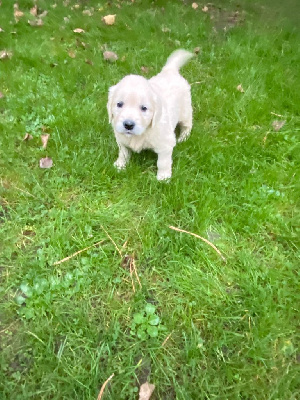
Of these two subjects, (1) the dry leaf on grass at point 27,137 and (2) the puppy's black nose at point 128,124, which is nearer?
(2) the puppy's black nose at point 128,124

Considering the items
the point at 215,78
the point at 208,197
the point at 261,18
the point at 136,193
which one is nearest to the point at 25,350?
the point at 136,193

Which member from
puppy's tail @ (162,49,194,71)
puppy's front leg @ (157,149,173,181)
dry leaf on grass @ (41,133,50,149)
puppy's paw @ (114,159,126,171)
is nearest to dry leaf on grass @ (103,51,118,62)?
puppy's tail @ (162,49,194,71)

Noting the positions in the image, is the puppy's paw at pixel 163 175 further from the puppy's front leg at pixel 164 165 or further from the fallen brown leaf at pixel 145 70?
the fallen brown leaf at pixel 145 70

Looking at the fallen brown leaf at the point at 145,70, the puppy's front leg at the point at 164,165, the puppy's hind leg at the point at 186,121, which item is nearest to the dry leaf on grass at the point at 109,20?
the fallen brown leaf at the point at 145,70

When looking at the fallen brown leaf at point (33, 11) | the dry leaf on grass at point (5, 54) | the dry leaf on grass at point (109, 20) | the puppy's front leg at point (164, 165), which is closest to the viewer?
the puppy's front leg at point (164, 165)

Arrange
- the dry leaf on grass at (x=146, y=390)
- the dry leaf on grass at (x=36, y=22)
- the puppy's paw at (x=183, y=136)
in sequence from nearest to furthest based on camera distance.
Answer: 1. the dry leaf on grass at (x=146, y=390)
2. the puppy's paw at (x=183, y=136)
3. the dry leaf on grass at (x=36, y=22)

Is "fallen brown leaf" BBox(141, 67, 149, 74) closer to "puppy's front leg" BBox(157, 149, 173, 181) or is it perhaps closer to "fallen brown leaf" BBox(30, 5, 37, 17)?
"puppy's front leg" BBox(157, 149, 173, 181)

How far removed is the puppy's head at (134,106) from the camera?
1979mm

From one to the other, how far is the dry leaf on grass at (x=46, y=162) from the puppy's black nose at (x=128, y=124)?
0.79 meters

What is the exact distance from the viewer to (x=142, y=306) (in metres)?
1.78

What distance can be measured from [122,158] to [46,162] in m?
0.58

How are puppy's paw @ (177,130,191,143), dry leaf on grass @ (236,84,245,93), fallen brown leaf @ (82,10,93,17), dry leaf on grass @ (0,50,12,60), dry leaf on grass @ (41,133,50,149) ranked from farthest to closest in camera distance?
fallen brown leaf @ (82,10,93,17) < dry leaf on grass @ (0,50,12,60) < dry leaf on grass @ (236,84,245,93) < puppy's paw @ (177,130,191,143) < dry leaf on grass @ (41,133,50,149)

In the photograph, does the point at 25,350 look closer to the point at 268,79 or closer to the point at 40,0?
the point at 268,79

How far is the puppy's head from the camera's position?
1979 millimetres
